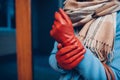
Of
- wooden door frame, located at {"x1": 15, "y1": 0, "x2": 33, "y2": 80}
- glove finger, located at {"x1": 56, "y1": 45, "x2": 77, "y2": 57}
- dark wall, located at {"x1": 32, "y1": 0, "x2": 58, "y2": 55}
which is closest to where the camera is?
glove finger, located at {"x1": 56, "y1": 45, "x2": 77, "y2": 57}

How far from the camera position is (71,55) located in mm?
613

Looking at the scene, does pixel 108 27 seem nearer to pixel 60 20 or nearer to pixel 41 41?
pixel 60 20

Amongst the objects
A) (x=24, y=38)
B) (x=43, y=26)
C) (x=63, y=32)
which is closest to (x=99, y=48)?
(x=63, y=32)

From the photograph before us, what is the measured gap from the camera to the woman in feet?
2.03

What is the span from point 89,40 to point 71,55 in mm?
122

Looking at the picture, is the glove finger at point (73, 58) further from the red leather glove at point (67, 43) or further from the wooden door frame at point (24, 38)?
the wooden door frame at point (24, 38)

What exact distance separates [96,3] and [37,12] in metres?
0.66

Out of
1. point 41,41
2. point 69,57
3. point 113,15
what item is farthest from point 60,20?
point 41,41

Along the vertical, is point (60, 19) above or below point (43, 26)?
above

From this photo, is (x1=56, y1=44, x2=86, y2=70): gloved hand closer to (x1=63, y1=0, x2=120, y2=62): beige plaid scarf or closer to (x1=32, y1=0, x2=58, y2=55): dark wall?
(x1=63, y1=0, x2=120, y2=62): beige plaid scarf

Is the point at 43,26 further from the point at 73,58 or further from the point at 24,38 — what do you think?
the point at 73,58

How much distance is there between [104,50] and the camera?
0.70 m

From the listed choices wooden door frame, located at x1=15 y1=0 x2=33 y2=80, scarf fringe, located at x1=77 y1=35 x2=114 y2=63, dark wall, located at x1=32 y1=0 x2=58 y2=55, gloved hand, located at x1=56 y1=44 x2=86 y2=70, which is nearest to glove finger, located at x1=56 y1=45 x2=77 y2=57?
gloved hand, located at x1=56 y1=44 x2=86 y2=70

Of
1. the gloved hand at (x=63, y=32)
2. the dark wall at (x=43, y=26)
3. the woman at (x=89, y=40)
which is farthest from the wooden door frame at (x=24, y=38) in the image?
the dark wall at (x=43, y=26)
